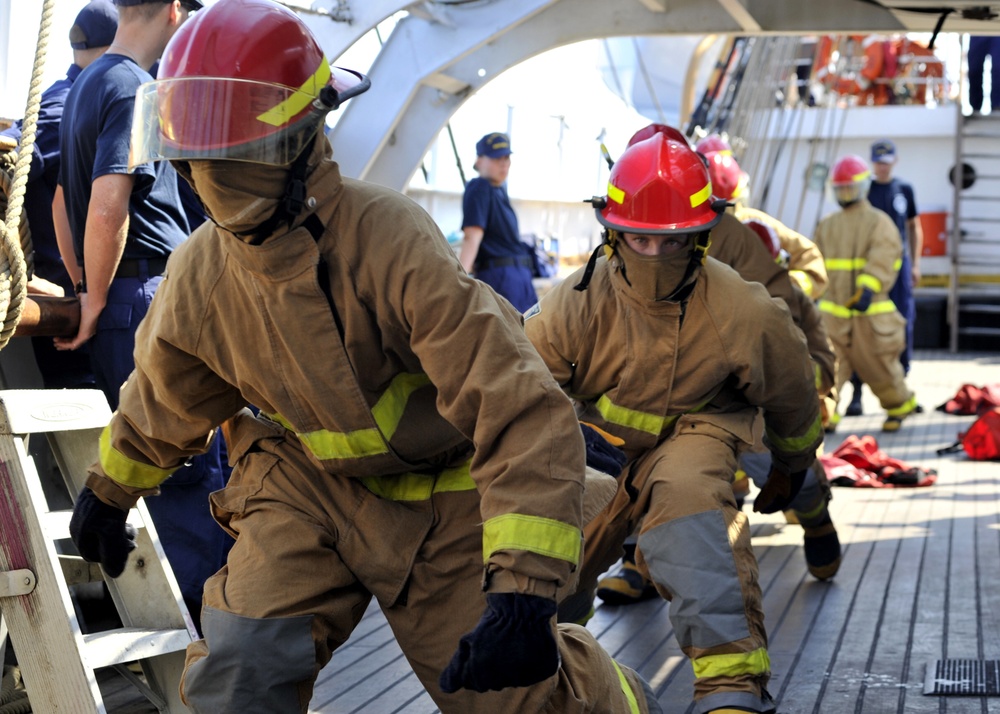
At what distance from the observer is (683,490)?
3.63 meters

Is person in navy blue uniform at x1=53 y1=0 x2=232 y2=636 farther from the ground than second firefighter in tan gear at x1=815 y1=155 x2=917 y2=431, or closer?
farther from the ground

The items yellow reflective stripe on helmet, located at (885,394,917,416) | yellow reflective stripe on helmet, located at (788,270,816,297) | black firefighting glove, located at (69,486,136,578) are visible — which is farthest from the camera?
yellow reflective stripe on helmet, located at (885,394,917,416)

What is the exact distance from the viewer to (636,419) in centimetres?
396

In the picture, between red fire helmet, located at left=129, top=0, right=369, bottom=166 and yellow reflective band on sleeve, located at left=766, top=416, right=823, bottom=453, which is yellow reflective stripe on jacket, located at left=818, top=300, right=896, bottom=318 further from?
red fire helmet, located at left=129, top=0, right=369, bottom=166

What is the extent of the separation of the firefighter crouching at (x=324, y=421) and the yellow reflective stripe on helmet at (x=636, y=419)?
1.19m

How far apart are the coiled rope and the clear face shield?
2.82ft

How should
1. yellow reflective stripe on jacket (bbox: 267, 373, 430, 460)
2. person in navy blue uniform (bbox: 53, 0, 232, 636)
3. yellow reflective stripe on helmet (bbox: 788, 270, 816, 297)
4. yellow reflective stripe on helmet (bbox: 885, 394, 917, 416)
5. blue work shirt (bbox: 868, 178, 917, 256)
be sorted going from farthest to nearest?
1. blue work shirt (bbox: 868, 178, 917, 256)
2. yellow reflective stripe on helmet (bbox: 885, 394, 917, 416)
3. yellow reflective stripe on helmet (bbox: 788, 270, 816, 297)
4. person in navy blue uniform (bbox: 53, 0, 232, 636)
5. yellow reflective stripe on jacket (bbox: 267, 373, 430, 460)

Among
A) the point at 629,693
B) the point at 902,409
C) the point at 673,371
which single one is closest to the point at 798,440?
the point at 673,371

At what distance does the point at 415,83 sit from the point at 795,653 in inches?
133

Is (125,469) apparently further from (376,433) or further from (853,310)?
(853,310)

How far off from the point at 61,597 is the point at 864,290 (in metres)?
8.47

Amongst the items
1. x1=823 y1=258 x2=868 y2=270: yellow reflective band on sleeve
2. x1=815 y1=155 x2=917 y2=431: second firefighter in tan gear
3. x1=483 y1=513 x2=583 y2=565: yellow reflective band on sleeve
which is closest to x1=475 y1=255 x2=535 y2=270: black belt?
x1=815 y1=155 x2=917 y2=431: second firefighter in tan gear

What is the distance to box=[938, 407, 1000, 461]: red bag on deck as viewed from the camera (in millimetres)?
8805

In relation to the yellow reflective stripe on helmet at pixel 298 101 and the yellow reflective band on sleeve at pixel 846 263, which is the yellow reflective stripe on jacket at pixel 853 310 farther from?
the yellow reflective stripe on helmet at pixel 298 101
